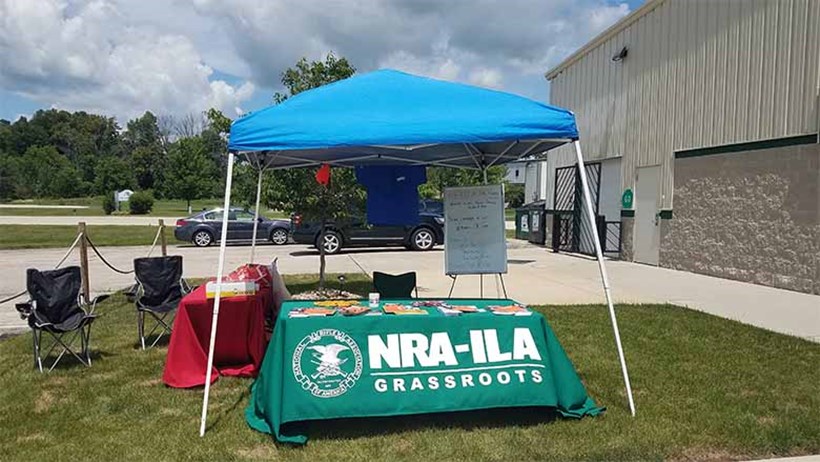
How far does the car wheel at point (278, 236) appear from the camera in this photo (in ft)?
64.2

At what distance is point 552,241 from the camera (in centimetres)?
1780

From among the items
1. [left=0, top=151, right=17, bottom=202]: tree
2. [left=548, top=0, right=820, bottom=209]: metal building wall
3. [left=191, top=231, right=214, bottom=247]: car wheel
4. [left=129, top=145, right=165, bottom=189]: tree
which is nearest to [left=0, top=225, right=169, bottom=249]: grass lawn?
[left=191, top=231, right=214, bottom=247]: car wheel

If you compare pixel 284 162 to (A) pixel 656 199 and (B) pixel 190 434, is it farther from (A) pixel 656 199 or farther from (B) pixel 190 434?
(A) pixel 656 199

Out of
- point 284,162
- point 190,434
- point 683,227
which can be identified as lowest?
point 190,434

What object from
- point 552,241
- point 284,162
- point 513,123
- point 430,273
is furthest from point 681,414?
point 552,241

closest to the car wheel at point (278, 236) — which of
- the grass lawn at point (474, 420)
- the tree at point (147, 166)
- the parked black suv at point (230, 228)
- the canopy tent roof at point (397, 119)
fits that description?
the parked black suv at point (230, 228)

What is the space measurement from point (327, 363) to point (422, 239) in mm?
13823

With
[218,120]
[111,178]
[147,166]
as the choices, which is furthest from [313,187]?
[147,166]

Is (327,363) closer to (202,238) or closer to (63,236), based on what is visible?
(202,238)

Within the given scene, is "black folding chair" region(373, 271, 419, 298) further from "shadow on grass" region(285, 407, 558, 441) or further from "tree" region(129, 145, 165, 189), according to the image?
"tree" region(129, 145, 165, 189)

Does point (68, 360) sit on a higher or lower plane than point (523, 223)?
lower

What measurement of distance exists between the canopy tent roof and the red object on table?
160 cm

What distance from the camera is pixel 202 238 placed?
19.1 metres

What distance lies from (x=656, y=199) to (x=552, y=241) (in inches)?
195
